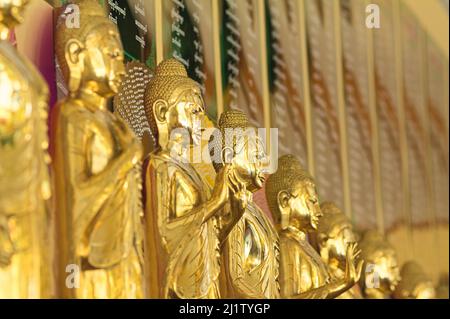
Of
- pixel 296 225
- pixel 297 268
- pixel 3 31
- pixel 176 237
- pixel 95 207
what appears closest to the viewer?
pixel 3 31

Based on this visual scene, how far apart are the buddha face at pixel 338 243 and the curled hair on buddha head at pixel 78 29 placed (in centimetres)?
171

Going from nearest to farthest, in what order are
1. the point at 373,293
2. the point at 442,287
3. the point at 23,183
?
1. the point at 23,183
2. the point at 373,293
3. the point at 442,287

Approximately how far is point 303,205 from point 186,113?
0.85 meters

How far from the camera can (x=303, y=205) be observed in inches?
222

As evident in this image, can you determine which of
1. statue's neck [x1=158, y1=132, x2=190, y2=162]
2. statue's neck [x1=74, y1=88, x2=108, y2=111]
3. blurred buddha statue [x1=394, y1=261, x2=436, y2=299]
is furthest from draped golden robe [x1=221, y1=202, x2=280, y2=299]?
blurred buddha statue [x1=394, y1=261, x2=436, y2=299]

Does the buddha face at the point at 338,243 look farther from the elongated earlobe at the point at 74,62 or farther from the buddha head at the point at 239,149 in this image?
the elongated earlobe at the point at 74,62

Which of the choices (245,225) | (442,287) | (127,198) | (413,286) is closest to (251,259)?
(245,225)

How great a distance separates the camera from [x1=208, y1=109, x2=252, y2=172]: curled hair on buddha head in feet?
16.7

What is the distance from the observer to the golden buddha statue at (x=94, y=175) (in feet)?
14.1

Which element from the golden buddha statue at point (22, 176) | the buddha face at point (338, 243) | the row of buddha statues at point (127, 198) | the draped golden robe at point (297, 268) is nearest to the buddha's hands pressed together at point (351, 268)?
the row of buddha statues at point (127, 198)

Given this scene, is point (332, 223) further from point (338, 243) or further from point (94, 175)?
point (94, 175)

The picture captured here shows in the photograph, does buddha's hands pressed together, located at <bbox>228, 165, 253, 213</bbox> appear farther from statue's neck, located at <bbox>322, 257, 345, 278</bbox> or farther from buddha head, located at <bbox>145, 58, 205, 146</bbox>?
statue's neck, located at <bbox>322, 257, 345, 278</bbox>

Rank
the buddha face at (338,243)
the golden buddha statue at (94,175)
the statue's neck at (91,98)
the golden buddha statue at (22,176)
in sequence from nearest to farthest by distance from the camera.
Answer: the golden buddha statue at (22,176), the golden buddha statue at (94,175), the statue's neck at (91,98), the buddha face at (338,243)

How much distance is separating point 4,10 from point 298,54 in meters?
3.10
